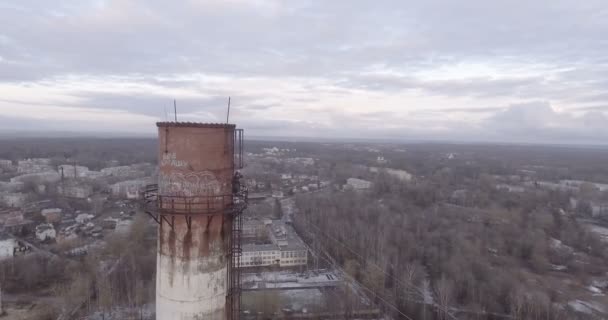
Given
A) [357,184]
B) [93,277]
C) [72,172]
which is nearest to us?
[93,277]

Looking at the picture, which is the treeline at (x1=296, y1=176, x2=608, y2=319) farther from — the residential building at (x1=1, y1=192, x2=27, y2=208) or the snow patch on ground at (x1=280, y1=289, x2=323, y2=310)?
the residential building at (x1=1, y1=192, x2=27, y2=208)

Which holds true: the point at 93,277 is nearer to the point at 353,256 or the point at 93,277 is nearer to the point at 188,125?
the point at 353,256

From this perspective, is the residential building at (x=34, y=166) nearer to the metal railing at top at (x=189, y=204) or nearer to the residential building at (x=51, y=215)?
the residential building at (x=51, y=215)

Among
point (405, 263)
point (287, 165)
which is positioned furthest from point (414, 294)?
point (287, 165)

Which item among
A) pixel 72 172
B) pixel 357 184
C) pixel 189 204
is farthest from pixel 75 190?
Answer: pixel 189 204

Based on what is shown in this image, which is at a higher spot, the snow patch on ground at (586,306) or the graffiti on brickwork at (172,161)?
the graffiti on brickwork at (172,161)

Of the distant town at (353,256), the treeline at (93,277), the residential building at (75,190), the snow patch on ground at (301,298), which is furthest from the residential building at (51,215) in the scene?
the snow patch on ground at (301,298)

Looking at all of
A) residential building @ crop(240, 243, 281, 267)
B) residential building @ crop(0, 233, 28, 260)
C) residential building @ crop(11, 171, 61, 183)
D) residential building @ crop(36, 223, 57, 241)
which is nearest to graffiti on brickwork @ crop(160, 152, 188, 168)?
residential building @ crop(240, 243, 281, 267)
